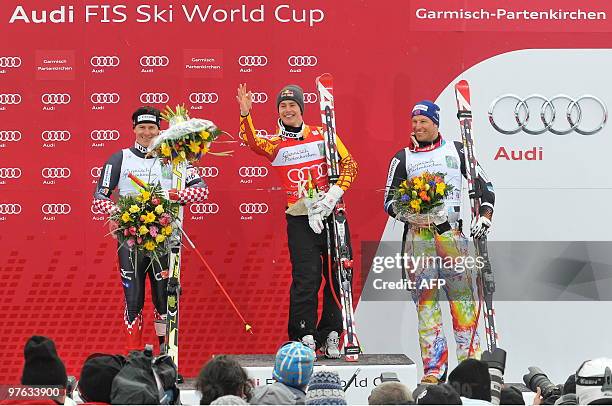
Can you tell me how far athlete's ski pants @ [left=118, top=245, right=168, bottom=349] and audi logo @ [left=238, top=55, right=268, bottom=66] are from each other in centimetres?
166

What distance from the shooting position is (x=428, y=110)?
9.39 metres

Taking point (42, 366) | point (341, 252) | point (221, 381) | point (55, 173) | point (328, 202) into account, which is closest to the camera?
point (42, 366)

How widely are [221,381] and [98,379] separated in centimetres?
55

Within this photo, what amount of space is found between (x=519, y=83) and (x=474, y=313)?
1864 mm

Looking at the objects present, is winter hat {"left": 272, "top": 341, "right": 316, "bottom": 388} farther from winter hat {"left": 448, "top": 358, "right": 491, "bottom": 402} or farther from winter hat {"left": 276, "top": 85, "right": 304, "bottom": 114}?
winter hat {"left": 276, "top": 85, "right": 304, "bottom": 114}

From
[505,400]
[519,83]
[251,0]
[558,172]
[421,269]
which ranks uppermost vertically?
[251,0]

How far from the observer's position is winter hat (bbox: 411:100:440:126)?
30.8ft

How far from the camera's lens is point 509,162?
1017cm

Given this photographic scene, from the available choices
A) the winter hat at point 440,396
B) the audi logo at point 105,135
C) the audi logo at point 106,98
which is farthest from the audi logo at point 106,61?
the winter hat at point 440,396

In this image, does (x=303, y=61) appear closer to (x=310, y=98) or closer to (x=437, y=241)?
(x=310, y=98)

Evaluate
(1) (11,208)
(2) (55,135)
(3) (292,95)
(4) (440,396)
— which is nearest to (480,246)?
(3) (292,95)

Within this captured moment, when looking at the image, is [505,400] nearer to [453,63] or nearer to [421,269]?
[421,269]

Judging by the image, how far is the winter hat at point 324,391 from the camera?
619cm

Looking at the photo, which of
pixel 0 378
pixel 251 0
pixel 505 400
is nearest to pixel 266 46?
pixel 251 0
